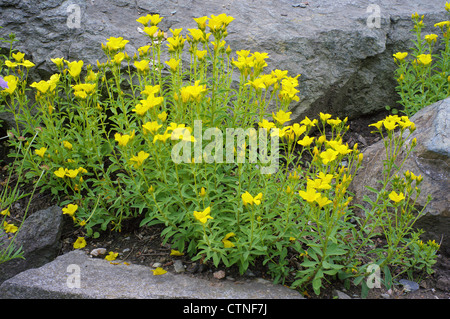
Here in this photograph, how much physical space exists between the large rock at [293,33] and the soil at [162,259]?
179 centimetres

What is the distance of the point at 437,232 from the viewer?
9.82 ft

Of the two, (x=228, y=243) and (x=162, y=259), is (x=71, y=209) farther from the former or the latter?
(x=228, y=243)

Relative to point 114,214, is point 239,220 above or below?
above

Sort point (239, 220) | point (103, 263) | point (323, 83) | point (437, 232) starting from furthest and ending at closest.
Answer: point (323, 83)
point (437, 232)
point (103, 263)
point (239, 220)

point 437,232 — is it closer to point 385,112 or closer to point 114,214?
point 385,112

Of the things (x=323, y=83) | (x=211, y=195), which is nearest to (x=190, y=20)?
(x=323, y=83)

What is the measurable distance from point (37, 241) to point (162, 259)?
94cm

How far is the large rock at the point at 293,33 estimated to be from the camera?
4.18 meters

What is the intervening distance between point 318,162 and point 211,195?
810 millimetres

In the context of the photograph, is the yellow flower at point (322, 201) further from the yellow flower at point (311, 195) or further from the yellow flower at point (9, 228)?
the yellow flower at point (9, 228)

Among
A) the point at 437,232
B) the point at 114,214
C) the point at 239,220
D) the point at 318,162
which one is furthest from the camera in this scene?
the point at 114,214

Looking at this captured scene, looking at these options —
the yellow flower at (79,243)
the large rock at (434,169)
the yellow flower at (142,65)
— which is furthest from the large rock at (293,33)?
the yellow flower at (79,243)

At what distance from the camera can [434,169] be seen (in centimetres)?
307

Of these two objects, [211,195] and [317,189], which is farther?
[211,195]
